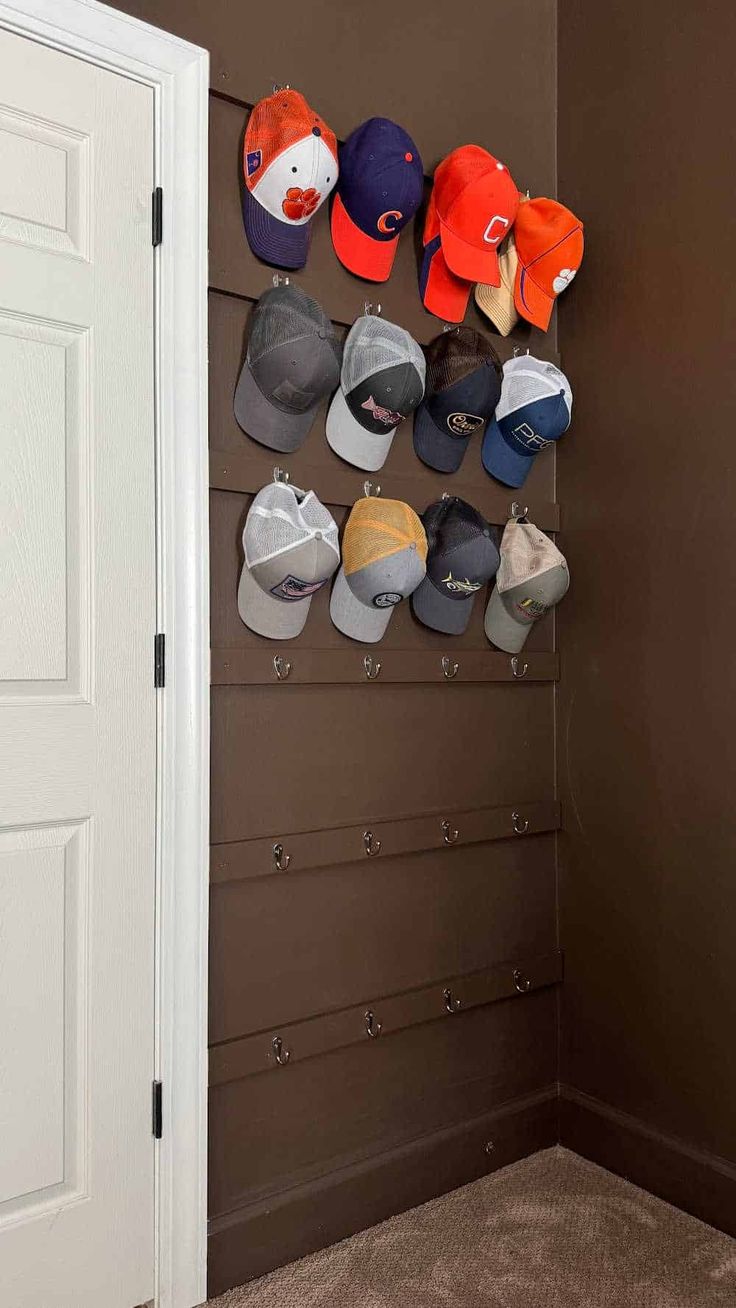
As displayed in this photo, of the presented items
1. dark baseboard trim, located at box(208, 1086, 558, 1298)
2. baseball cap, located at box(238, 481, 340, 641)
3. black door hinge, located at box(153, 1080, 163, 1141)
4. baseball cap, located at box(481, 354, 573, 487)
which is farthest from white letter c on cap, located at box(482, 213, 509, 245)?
dark baseboard trim, located at box(208, 1086, 558, 1298)

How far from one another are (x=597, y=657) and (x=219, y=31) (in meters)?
1.35

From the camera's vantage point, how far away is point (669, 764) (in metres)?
1.91

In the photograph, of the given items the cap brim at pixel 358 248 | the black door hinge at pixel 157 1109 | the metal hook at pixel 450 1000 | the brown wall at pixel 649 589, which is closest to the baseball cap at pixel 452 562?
the brown wall at pixel 649 589

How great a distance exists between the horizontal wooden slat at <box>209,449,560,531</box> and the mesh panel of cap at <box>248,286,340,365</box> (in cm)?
16

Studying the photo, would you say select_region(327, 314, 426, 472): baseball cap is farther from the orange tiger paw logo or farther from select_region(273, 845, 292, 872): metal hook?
select_region(273, 845, 292, 872): metal hook

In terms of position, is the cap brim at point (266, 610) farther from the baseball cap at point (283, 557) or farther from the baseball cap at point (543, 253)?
the baseball cap at point (543, 253)

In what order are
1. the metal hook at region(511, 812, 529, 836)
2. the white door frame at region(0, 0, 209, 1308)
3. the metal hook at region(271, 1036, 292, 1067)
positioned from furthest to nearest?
the metal hook at region(511, 812, 529, 836)
the metal hook at region(271, 1036, 292, 1067)
the white door frame at region(0, 0, 209, 1308)

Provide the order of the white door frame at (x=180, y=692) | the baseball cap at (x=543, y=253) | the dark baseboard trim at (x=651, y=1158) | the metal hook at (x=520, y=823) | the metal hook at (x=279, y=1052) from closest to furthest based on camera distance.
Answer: the white door frame at (x=180, y=692) < the metal hook at (x=279, y=1052) < the dark baseboard trim at (x=651, y=1158) < the baseball cap at (x=543, y=253) < the metal hook at (x=520, y=823)

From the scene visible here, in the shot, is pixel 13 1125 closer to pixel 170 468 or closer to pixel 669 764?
pixel 170 468

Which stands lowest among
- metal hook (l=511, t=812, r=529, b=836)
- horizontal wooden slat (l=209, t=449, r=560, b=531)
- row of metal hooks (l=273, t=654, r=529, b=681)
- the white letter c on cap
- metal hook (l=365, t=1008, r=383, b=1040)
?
metal hook (l=365, t=1008, r=383, b=1040)

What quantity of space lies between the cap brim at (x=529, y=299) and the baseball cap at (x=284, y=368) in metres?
0.50

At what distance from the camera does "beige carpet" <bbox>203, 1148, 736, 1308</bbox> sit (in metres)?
1.60

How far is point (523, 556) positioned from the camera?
6.40 feet

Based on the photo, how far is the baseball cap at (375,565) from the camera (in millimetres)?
1697
